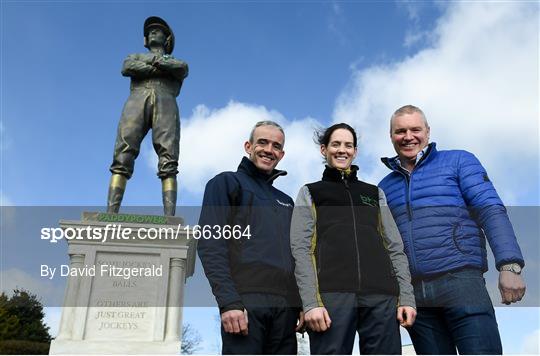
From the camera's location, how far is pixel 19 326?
75.6 ft

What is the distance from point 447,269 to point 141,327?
16.2 feet

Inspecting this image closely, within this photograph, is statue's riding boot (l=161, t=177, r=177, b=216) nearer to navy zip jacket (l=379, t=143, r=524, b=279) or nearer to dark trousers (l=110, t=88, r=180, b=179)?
dark trousers (l=110, t=88, r=180, b=179)

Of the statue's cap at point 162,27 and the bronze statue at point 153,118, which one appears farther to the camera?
the statue's cap at point 162,27

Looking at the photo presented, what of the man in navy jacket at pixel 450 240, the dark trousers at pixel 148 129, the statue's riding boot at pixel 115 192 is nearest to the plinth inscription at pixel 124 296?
the statue's riding boot at pixel 115 192

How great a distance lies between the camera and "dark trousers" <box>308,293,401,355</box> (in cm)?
366

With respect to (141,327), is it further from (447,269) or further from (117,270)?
(447,269)

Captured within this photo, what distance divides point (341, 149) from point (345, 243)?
0.93 m

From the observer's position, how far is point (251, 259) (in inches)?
159

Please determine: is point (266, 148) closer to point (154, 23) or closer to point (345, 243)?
point (345, 243)

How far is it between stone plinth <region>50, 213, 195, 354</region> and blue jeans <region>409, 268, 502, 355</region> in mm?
4289

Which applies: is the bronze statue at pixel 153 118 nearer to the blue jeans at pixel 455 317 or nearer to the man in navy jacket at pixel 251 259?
the man in navy jacket at pixel 251 259

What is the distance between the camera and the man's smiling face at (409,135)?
475 centimetres

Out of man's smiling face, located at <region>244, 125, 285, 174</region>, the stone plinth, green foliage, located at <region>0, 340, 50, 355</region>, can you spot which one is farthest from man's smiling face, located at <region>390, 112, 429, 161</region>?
green foliage, located at <region>0, 340, 50, 355</region>

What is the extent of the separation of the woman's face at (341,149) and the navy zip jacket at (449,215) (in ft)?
1.95
